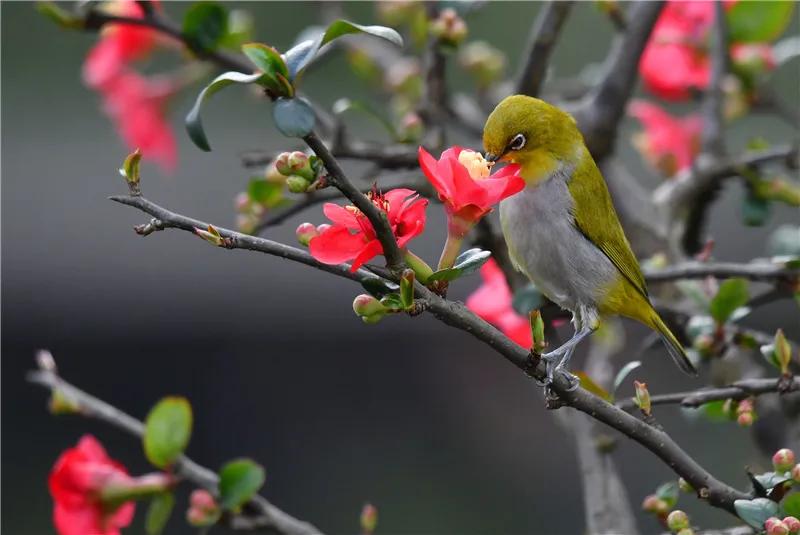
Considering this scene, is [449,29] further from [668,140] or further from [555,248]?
[668,140]

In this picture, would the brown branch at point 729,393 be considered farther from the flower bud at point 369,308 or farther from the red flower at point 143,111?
the red flower at point 143,111

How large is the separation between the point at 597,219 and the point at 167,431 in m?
0.51

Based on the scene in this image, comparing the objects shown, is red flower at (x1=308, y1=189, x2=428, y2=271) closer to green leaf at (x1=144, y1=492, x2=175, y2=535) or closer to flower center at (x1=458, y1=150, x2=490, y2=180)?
flower center at (x1=458, y1=150, x2=490, y2=180)

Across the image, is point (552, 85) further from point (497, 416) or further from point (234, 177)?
point (234, 177)

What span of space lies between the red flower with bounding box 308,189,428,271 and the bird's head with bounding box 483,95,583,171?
0.93ft

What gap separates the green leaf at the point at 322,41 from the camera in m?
0.65

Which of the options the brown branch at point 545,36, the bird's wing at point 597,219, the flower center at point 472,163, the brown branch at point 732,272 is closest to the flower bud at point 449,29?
the brown branch at point 545,36

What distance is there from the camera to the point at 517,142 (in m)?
1.00

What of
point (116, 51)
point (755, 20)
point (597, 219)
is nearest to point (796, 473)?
point (597, 219)

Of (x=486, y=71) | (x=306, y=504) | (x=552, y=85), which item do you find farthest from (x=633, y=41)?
(x=306, y=504)

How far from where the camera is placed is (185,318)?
2352 millimetres

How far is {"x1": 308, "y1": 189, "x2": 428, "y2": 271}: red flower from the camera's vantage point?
0.65 meters

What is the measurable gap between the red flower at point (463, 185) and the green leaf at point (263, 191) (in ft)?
1.44

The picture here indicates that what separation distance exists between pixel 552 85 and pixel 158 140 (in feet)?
2.11
